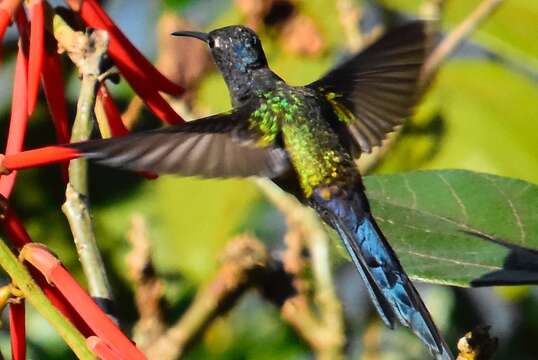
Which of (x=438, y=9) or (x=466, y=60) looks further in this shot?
(x=466, y=60)

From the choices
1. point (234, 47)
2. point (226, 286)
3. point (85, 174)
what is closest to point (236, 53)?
point (234, 47)

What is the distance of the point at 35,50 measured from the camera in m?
1.17

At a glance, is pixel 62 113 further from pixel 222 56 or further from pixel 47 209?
pixel 47 209

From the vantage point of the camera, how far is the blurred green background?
202 cm

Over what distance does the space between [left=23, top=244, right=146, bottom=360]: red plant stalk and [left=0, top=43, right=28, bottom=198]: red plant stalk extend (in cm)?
7

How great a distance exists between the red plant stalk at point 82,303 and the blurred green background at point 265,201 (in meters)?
0.89

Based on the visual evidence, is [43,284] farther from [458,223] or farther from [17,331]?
[458,223]

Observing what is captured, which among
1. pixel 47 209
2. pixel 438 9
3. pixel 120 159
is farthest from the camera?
pixel 47 209

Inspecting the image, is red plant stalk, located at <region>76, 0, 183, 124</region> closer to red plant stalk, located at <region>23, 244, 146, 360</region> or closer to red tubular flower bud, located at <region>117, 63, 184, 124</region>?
red tubular flower bud, located at <region>117, 63, 184, 124</region>

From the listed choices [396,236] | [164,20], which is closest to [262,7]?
[164,20]

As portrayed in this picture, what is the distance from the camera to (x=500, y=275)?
1229mm

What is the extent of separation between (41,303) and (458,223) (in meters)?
0.61

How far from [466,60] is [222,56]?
836 mm

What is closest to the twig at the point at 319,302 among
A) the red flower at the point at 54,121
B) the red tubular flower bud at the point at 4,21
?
the red flower at the point at 54,121
